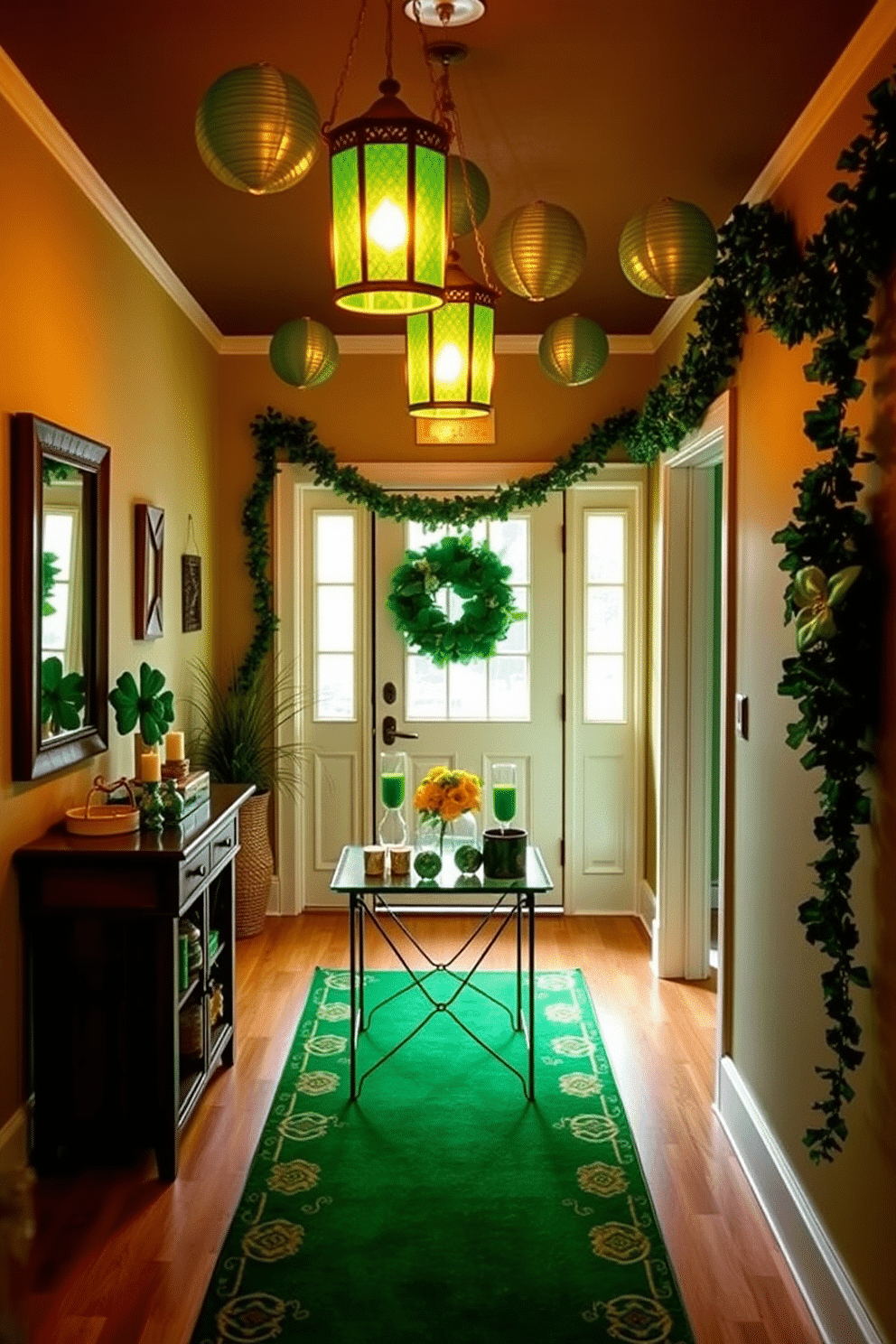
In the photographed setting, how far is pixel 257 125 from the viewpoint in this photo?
7.26ft

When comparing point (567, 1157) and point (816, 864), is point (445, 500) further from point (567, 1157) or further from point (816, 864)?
point (816, 864)

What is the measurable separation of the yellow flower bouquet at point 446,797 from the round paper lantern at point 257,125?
7.00ft

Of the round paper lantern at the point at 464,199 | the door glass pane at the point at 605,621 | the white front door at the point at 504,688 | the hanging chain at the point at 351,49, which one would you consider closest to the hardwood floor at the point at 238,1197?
the white front door at the point at 504,688

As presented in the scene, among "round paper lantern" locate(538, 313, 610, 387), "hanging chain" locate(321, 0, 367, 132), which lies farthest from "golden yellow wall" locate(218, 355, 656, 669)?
"hanging chain" locate(321, 0, 367, 132)

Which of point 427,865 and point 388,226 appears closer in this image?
point 388,226

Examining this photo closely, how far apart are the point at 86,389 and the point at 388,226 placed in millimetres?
2175

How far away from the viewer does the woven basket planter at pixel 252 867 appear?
230 inches

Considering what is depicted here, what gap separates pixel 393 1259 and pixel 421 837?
1349 millimetres

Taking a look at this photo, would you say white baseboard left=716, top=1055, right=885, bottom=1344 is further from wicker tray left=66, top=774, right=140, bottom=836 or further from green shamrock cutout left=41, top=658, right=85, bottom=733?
green shamrock cutout left=41, top=658, right=85, bottom=733

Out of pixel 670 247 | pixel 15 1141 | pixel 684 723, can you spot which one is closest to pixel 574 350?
pixel 670 247

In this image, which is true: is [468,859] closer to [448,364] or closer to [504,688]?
[448,364]

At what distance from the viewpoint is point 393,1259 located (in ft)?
9.95

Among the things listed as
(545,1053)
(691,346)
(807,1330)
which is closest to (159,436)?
(691,346)

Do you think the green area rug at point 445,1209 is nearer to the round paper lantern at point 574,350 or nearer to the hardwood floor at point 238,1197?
the hardwood floor at point 238,1197
